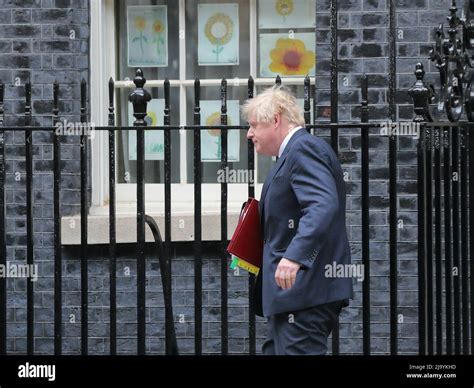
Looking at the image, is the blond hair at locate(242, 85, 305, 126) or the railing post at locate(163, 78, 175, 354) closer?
the blond hair at locate(242, 85, 305, 126)

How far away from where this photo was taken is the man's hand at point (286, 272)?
5109 mm

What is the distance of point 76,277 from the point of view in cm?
810

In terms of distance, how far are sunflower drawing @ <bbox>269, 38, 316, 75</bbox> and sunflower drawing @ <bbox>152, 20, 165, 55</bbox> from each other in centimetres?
80

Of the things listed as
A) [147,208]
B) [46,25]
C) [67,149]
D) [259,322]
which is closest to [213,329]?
[259,322]

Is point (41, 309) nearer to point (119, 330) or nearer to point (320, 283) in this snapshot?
point (119, 330)

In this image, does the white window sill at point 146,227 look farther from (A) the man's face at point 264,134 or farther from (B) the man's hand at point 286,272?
(B) the man's hand at point 286,272

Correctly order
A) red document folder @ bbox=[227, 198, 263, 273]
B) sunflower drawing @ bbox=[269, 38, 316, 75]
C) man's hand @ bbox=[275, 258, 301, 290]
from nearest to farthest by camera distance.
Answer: man's hand @ bbox=[275, 258, 301, 290]
red document folder @ bbox=[227, 198, 263, 273]
sunflower drawing @ bbox=[269, 38, 316, 75]

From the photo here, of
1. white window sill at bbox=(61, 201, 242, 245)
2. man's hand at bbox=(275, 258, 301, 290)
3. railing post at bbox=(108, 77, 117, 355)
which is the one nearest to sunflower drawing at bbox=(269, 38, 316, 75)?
white window sill at bbox=(61, 201, 242, 245)

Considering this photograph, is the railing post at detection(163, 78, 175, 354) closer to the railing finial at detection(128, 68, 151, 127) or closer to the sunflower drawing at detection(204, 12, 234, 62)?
the railing finial at detection(128, 68, 151, 127)

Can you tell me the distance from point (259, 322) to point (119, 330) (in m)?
0.95

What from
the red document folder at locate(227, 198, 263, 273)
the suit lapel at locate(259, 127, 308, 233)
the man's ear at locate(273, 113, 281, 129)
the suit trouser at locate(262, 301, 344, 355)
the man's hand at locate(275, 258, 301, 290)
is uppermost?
the man's ear at locate(273, 113, 281, 129)

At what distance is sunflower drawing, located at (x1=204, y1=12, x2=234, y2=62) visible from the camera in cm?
842

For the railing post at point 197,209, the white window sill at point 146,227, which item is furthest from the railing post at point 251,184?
the white window sill at point 146,227

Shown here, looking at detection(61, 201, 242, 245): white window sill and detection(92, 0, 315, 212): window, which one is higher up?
detection(92, 0, 315, 212): window
